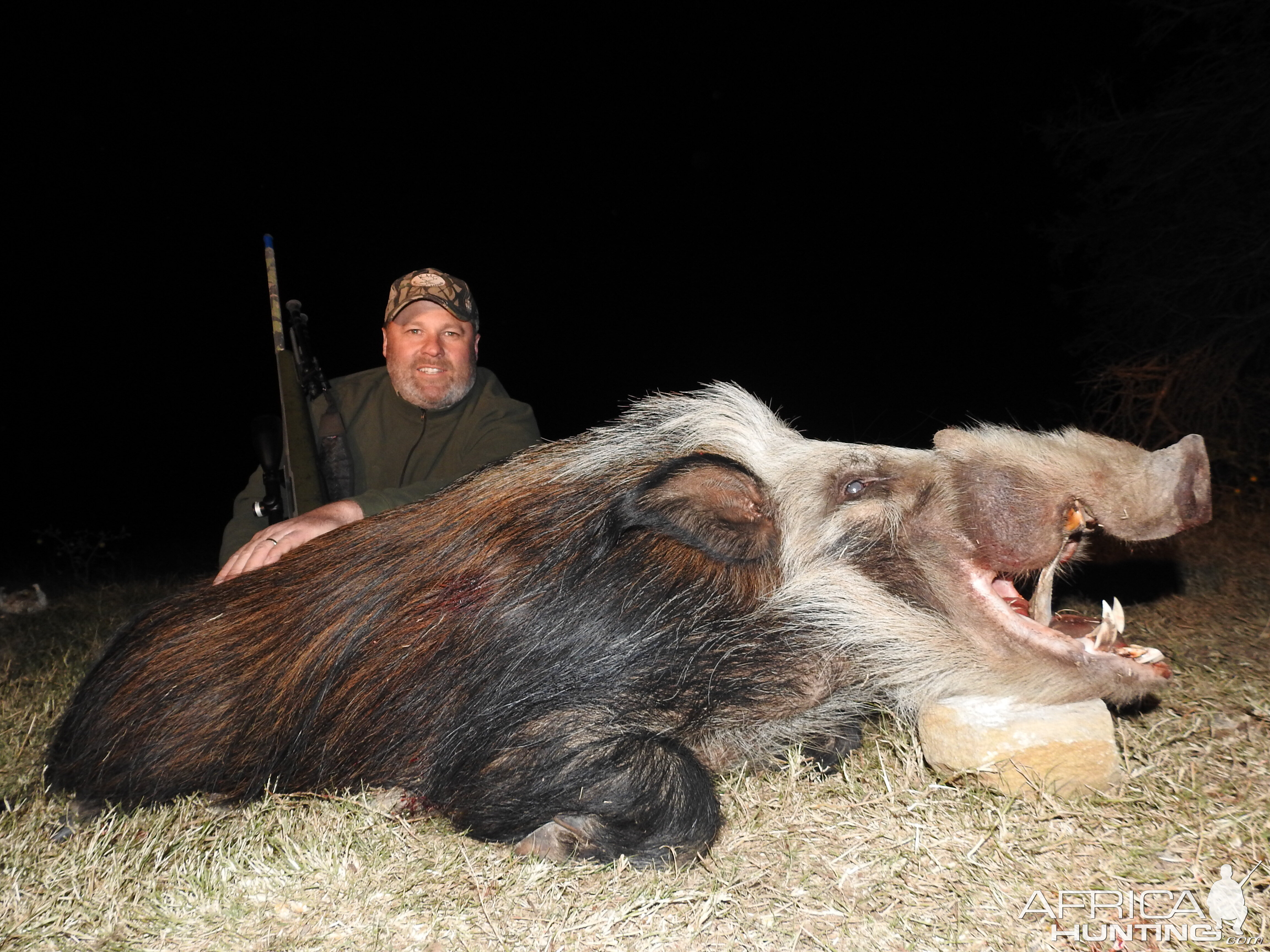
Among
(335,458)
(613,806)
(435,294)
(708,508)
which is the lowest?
(613,806)

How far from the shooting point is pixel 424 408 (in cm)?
390

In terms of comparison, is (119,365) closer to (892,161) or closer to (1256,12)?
(1256,12)

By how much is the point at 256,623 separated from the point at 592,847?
1.05 metres

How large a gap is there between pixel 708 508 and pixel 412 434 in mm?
2028

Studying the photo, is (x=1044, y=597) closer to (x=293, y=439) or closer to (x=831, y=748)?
(x=831, y=748)

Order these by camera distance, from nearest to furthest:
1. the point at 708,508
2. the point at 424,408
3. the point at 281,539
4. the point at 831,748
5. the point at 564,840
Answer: the point at 564,840
the point at 708,508
the point at 831,748
the point at 281,539
the point at 424,408

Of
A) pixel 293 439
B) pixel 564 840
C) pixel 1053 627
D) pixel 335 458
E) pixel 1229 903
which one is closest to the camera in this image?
pixel 1229 903

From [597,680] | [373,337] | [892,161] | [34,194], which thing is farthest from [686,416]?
[892,161]

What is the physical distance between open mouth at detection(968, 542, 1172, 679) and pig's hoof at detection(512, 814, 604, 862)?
3.52ft

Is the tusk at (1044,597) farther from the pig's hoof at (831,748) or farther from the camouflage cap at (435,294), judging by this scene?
the camouflage cap at (435,294)

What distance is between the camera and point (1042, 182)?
17938 mm

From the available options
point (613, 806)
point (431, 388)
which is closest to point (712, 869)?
point (613, 806)

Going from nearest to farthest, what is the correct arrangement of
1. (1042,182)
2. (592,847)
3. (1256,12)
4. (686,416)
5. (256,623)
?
1. (592,847)
2. (256,623)
3. (686,416)
4. (1256,12)
5. (1042,182)

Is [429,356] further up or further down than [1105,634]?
further up
